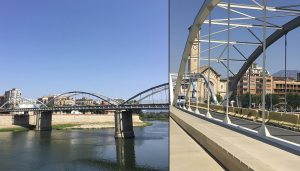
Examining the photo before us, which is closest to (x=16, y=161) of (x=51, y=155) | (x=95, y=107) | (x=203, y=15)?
(x=51, y=155)

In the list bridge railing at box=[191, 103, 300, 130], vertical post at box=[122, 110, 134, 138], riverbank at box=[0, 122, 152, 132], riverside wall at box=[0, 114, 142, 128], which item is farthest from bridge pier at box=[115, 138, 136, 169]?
riverside wall at box=[0, 114, 142, 128]

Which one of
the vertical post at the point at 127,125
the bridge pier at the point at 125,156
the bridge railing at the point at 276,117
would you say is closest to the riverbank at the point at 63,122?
the vertical post at the point at 127,125

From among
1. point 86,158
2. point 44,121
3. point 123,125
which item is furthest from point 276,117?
point 44,121

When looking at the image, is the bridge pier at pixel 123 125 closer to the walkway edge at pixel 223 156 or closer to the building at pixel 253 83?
the building at pixel 253 83

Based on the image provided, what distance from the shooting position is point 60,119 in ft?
370

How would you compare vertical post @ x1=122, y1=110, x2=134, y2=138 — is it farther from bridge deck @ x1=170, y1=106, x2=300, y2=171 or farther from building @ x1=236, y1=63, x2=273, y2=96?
bridge deck @ x1=170, y1=106, x2=300, y2=171

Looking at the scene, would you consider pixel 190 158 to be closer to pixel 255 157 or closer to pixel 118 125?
pixel 255 157

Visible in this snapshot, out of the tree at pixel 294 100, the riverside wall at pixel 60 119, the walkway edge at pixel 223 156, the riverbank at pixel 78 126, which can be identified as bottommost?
the riverbank at pixel 78 126

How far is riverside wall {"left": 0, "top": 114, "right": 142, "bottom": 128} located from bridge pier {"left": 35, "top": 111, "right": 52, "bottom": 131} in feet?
13.2

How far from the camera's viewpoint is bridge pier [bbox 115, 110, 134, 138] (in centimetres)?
7791

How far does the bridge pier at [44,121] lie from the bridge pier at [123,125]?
2617cm

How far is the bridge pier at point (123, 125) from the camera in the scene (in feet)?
256

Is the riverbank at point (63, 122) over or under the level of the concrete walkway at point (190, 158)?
under

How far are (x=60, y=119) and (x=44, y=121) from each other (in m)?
10.3
